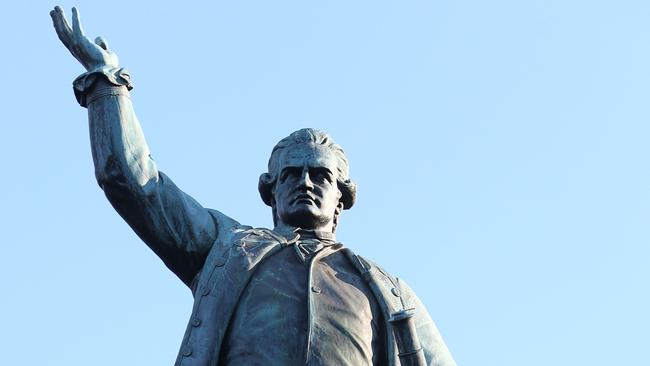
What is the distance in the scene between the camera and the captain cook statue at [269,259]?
11.6 m

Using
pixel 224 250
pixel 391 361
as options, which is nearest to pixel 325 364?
pixel 391 361

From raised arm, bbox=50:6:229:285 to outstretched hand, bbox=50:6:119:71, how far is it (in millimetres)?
119

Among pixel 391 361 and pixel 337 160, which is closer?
pixel 391 361

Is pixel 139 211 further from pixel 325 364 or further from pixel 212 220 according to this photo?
pixel 325 364

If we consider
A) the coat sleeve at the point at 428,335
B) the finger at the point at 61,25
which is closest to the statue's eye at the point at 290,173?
the coat sleeve at the point at 428,335

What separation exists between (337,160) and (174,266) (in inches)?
56.5

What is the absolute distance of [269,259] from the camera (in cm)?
1213

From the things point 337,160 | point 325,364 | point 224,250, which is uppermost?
point 337,160

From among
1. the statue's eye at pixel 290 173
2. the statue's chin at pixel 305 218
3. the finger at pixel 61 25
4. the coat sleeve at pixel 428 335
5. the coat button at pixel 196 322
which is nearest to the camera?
the coat button at pixel 196 322

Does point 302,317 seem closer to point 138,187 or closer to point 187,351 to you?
point 187,351

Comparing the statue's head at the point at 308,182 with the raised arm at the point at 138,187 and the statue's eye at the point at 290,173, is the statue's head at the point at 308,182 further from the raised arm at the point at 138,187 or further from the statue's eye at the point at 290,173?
the raised arm at the point at 138,187

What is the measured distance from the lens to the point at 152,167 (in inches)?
493

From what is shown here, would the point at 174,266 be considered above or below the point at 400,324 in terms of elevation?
above

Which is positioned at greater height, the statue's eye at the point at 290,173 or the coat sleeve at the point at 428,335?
the statue's eye at the point at 290,173
